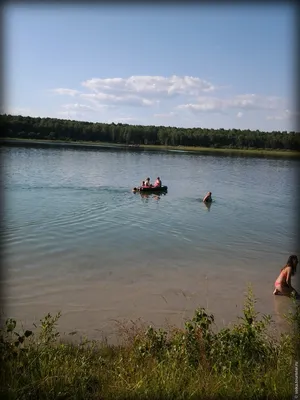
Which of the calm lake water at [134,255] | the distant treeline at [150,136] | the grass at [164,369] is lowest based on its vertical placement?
the calm lake water at [134,255]

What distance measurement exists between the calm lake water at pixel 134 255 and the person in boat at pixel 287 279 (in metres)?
0.31

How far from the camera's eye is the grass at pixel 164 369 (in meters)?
3.85

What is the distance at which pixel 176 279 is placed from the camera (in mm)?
10773

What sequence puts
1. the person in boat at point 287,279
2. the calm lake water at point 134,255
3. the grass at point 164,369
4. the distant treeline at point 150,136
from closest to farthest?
the grass at point 164,369
the calm lake water at point 134,255
the person in boat at point 287,279
the distant treeline at point 150,136

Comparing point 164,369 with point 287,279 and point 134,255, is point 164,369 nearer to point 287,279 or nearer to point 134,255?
point 287,279

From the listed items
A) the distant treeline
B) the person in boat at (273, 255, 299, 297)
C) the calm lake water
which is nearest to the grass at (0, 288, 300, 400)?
the calm lake water

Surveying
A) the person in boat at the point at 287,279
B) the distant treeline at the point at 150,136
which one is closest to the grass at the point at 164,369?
the person in boat at the point at 287,279

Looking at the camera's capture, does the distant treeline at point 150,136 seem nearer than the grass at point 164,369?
No

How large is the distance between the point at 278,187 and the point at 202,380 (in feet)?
115

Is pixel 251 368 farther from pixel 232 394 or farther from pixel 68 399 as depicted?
pixel 68 399

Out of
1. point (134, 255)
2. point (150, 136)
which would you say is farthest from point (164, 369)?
point (150, 136)

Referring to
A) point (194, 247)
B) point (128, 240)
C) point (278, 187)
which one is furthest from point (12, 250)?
point (278, 187)

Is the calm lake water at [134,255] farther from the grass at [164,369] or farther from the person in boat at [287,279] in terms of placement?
the grass at [164,369]

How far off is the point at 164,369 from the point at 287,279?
626cm
